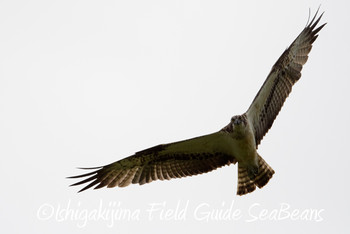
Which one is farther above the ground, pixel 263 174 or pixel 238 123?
pixel 238 123

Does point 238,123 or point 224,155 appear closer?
point 238,123

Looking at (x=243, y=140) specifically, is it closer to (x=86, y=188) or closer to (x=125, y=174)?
(x=125, y=174)

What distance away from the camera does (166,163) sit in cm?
908

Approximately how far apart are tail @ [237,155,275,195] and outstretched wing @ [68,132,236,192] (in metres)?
0.31

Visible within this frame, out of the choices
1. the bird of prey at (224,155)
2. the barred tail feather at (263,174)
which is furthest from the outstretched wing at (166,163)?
the barred tail feather at (263,174)

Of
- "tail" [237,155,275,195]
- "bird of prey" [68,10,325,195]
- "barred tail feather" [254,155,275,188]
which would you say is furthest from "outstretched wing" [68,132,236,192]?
"barred tail feather" [254,155,275,188]

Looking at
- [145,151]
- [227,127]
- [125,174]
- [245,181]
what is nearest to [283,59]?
[227,127]

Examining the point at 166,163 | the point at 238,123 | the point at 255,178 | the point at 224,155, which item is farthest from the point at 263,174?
the point at 166,163

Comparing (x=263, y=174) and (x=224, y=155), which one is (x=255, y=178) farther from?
(x=224, y=155)

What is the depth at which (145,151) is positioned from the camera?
29.0 feet

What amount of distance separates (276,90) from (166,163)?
2.36 m

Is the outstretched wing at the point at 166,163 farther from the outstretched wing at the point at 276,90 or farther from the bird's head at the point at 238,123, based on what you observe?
the outstretched wing at the point at 276,90

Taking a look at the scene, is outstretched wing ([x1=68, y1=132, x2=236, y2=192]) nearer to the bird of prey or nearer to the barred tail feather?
the bird of prey

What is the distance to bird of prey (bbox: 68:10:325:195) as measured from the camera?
28.9 feet
